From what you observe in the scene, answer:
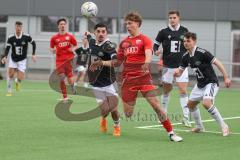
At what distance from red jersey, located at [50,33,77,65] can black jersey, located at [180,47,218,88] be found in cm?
864

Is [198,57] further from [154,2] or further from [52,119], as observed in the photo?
[154,2]

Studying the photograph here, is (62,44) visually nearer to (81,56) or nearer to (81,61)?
(81,56)

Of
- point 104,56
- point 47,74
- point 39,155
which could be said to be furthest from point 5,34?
point 39,155

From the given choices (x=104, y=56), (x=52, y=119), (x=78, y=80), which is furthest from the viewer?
A: (x=78, y=80)

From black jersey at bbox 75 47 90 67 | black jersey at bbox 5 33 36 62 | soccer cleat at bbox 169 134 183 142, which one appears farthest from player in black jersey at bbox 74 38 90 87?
soccer cleat at bbox 169 134 183 142

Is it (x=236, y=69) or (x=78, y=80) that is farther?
(x=236, y=69)

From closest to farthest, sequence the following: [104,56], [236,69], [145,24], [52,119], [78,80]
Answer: [104,56] → [52,119] → [78,80] → [236,69] → [145,24]

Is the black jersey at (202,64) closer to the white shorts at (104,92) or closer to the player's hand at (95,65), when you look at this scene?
the white shorts at (104,92)

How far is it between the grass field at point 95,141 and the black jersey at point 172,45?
141cm

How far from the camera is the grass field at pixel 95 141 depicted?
1022 cm

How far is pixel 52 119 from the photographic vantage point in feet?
50.8

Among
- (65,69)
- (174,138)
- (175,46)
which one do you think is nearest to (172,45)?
(175,46)

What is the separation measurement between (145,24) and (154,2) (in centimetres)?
129

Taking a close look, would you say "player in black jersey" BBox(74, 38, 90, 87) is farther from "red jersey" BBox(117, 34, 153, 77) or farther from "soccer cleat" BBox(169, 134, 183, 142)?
"soccer cleat" BBox(169, 134, 183, 142)
